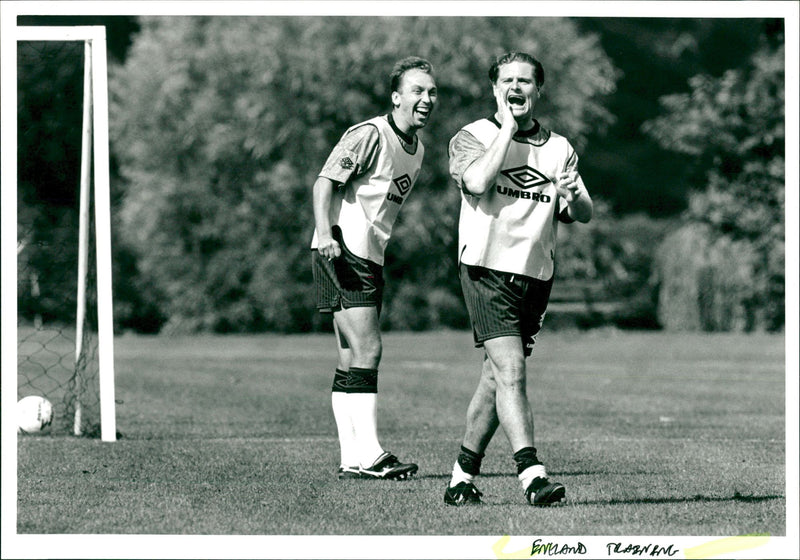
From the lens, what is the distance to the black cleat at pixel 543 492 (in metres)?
5.86

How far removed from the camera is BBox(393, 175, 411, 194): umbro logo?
731 centimetres

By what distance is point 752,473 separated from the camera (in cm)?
745

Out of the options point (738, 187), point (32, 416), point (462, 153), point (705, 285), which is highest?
point (738, 187)

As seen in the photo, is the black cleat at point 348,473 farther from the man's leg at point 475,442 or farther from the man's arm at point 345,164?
the man's arm at point 345,164

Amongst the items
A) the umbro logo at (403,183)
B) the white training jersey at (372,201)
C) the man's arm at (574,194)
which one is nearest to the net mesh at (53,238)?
the white training jersey at (372,201)

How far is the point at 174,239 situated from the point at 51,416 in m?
19.2

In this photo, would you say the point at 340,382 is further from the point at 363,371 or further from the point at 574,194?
the point at 574,194

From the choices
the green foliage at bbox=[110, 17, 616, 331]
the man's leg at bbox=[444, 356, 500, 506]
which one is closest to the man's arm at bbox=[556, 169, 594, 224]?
the man's leg at bbox=[444, 356, 500, 506]

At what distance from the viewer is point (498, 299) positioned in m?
6.15

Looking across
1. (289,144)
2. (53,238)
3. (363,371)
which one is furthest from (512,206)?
(289,144)

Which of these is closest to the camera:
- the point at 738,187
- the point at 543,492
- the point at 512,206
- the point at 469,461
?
the point at 543,492

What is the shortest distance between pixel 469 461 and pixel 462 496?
171mm

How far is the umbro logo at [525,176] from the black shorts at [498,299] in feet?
1.29

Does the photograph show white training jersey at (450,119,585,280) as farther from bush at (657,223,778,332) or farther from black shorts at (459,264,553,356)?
bush at (657,223,778,332)
